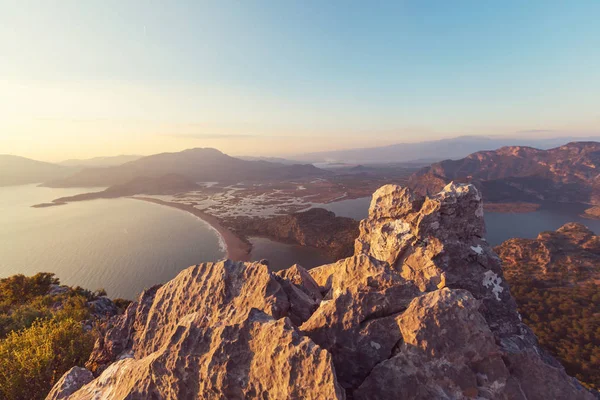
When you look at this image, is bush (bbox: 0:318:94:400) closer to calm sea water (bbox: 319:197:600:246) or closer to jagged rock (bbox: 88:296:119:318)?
jagged rock (bbox: 88:296:119:318)

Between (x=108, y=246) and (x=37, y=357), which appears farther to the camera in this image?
(x=108, y=246)

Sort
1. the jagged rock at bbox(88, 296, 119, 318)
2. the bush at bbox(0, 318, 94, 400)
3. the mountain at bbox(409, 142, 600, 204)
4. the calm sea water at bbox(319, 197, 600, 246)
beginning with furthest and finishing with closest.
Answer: the mountain at bbox(409, 142, 600, 204) → the calm sea water at bbox(319, 197, 600, 246) → the jagged rock at bbox(88, 296, 119, 318) → the bush at bbox(0, 318, 94, 400)

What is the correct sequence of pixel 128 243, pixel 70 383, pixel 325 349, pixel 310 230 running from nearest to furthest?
pixel 325 349
pixel 70 383
pixel 128 243
pixel 310 230

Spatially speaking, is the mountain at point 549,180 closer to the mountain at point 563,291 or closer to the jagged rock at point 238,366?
the mountain at point 563,291

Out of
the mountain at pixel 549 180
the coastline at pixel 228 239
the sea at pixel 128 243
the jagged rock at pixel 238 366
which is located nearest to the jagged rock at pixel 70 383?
the jagged rock at pixel 238 366

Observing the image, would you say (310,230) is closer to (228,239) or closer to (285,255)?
(285,255)

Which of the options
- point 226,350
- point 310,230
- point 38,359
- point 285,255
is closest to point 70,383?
point 38,359

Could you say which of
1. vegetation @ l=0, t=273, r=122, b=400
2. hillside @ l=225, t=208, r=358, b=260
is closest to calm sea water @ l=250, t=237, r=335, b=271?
hillside @ l=225, t=208, r=358, b=260
